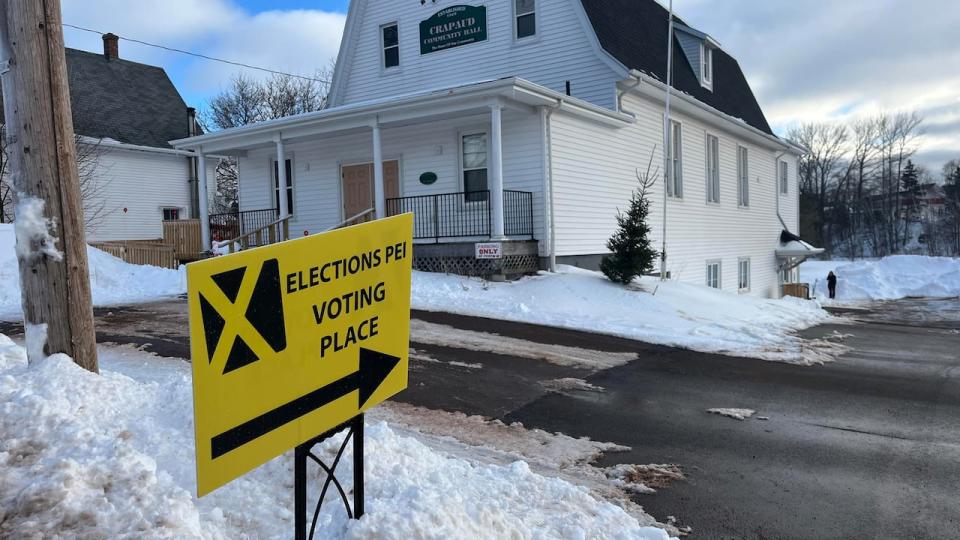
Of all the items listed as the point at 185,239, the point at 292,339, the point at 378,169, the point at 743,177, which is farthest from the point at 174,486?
the point at 743,177

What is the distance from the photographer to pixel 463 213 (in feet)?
48.0

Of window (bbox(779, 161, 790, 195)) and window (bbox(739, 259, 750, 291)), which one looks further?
Result: window (bbox(779, 161, 790, 195))

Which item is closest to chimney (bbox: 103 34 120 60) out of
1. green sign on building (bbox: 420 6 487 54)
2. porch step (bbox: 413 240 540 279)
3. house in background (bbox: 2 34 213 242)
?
house in background (bbox: 2 34 213 242)

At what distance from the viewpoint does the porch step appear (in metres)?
12.8

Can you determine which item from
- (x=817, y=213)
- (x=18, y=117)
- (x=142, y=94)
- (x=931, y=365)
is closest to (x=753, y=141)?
(x=931, y=365)

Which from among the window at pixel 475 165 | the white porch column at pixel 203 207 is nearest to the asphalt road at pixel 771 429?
the window at pixel 475 165

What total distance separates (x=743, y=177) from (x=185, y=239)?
18.4 m

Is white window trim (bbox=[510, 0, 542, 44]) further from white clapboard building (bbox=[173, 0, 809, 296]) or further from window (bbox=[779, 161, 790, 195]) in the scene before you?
window (bbox=[779, 161, 790, 195])

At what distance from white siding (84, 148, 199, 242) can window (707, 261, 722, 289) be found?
21141 mm

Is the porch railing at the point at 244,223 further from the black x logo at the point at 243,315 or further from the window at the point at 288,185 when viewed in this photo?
the black x logo at the point at 243,315

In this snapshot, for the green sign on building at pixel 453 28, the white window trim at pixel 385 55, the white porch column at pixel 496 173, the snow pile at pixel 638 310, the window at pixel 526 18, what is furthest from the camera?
the white window trim at pixel 385 55

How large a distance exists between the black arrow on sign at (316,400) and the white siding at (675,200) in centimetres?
1157

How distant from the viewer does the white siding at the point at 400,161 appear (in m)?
13.7

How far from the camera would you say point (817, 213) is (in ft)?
197
